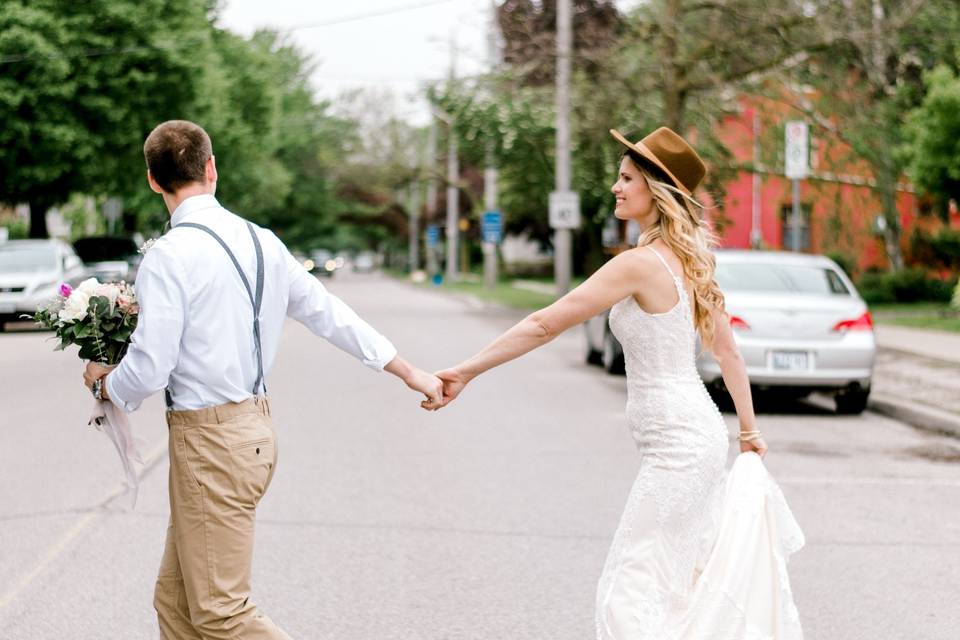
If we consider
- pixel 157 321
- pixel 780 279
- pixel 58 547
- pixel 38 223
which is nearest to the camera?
pixel 157 321

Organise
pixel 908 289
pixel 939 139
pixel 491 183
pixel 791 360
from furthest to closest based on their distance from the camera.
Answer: pixel 491 183
pixel 908 289
pixel 939 139
pixel 791 360

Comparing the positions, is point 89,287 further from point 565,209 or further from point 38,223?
point 38,223

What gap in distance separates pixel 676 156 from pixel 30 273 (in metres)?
23.7

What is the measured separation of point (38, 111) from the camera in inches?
1253

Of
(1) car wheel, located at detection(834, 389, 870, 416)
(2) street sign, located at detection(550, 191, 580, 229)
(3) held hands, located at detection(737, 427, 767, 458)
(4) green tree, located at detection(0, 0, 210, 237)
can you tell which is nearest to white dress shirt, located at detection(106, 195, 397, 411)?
(3) held hands, located at detection(737, 427, 767, 458)

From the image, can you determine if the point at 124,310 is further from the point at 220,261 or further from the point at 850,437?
the point at 850,437

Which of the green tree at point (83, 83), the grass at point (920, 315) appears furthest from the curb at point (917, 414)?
the green tree at point (83, 83)

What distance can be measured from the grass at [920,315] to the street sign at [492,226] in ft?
44.1

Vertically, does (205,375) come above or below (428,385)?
above

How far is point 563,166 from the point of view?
2906 centimetres

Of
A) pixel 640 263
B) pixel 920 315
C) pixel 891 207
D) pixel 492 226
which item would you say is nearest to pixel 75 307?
pixel 640 263

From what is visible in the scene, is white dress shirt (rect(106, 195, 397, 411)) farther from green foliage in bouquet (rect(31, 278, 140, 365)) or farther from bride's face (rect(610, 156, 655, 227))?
bride's face (rect(610, 156, 655, 227))

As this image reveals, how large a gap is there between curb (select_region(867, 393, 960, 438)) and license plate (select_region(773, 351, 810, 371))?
40.0 inches

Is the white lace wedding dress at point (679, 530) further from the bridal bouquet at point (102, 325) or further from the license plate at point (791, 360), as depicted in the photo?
the license plate at point (791, 360)
